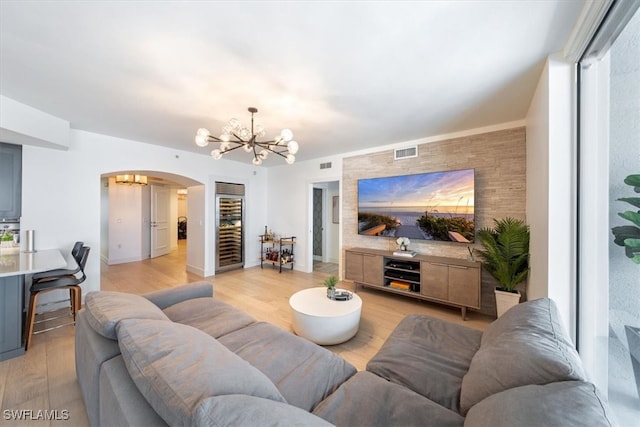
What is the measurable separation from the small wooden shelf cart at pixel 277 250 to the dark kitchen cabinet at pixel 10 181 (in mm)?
3793

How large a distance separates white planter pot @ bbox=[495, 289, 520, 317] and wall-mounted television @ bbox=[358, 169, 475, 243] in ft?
2.59

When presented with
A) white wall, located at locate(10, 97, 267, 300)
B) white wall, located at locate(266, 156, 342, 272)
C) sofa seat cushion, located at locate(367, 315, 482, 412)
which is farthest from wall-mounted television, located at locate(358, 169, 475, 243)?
white wall, located at locate(10, 97, 267, 300)

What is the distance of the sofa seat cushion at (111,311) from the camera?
1.21 metres

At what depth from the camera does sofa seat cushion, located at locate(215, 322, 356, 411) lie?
124cm

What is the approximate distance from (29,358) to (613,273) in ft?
15.2

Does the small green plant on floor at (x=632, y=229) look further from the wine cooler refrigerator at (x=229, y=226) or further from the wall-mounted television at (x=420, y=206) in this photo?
the wine cooler refrigerator at (x=229, y=226)

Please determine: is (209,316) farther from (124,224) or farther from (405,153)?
(124,224)

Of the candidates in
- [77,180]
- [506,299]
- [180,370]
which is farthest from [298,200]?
[180,370]

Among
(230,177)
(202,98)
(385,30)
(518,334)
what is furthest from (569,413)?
(230,177)

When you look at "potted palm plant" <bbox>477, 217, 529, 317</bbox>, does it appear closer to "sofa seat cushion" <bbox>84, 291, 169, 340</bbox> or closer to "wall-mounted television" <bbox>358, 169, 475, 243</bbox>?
"wall-mounted television" <bbox>358, 169, 475, 243</bbox>

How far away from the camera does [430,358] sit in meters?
1.54

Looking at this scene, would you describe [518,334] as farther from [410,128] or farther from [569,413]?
[410,128]

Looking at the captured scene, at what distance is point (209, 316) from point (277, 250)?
12.8 feet

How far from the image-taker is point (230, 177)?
550cm
